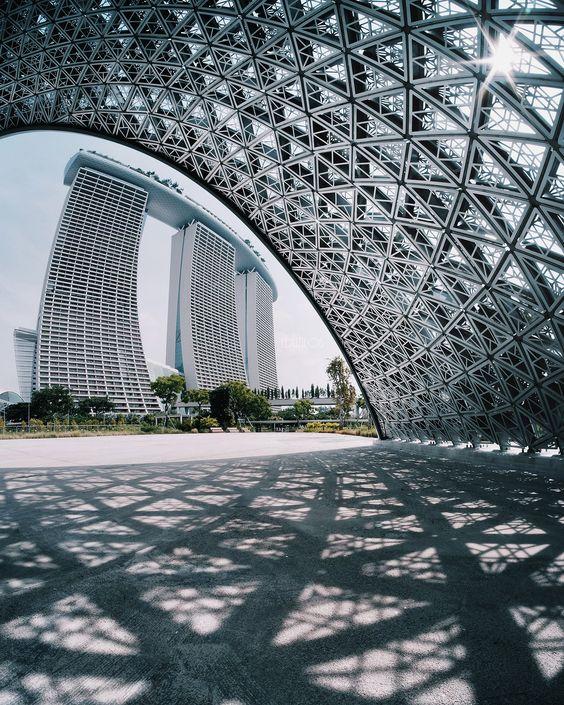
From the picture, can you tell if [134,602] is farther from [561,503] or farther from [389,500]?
[561,503]

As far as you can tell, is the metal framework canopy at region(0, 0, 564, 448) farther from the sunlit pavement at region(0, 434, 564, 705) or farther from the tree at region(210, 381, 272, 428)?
the tree at region(210, 381, 272, 428)

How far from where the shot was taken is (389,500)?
12492 millimetres

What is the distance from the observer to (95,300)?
14300 centimetres

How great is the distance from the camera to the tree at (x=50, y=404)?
318 feet

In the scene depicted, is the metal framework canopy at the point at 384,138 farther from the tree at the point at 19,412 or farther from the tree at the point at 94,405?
the tree at the point at 94,405

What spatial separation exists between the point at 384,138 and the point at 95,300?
148204 mm

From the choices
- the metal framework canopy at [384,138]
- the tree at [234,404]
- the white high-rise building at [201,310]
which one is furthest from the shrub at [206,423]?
the white high-rise building at [201,310]

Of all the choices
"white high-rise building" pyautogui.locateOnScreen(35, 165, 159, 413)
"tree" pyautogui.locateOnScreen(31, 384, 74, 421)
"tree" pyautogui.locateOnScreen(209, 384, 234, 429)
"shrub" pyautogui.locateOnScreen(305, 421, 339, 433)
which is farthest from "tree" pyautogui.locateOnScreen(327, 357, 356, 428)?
"white high-rise building" pyautogui.locateOnScreen(35, 165, 159, 413)

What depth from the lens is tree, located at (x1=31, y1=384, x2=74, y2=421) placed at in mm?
96938

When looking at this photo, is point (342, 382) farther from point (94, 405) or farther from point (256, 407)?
point (94, 405)

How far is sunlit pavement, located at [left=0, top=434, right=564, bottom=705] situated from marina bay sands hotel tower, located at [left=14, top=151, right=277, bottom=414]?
142 meters

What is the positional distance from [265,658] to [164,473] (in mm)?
15005

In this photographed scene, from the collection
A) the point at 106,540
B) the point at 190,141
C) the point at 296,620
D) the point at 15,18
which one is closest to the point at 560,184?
the point at 296,620

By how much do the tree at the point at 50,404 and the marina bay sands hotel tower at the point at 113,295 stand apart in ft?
111
